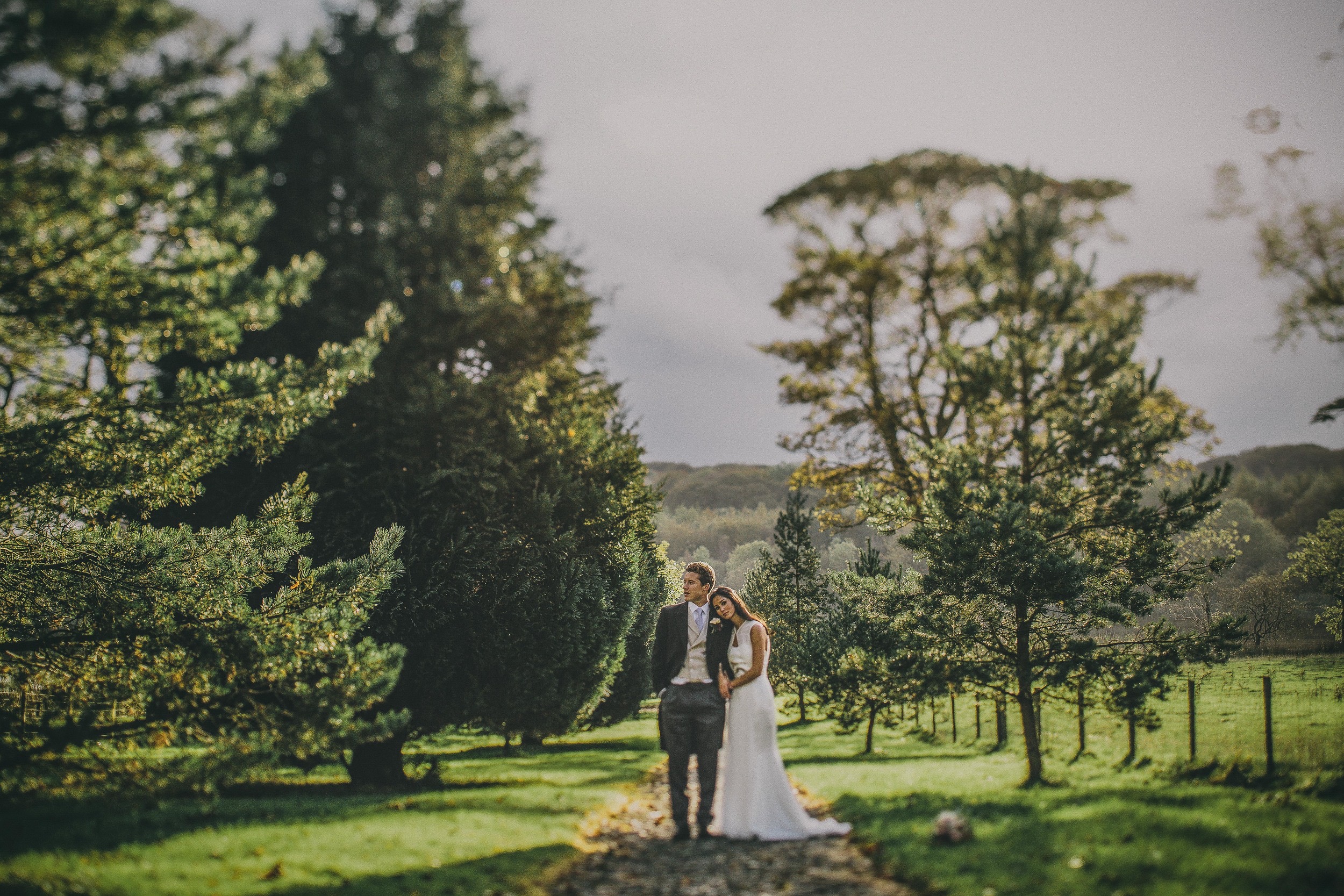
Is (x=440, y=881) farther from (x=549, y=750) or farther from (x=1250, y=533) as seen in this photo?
(x=1250, y=533)

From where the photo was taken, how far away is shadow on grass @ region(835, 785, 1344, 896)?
5.11 m

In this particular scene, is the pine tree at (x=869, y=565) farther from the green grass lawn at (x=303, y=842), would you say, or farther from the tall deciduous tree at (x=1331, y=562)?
the tall deciduous tree at (x=1331, y=562)

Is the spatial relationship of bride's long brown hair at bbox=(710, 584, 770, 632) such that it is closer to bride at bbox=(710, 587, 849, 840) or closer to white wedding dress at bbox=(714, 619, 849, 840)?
bride at bbox=(710, 587, 849, 840)

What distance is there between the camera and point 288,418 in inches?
344

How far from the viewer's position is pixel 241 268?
679 cm

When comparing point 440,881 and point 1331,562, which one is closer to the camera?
point 440,881

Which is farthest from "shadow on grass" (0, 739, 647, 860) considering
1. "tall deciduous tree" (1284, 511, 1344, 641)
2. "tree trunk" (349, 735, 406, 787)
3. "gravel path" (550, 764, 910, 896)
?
"tall deciduous tree" (1284, 511, 1344, 641)

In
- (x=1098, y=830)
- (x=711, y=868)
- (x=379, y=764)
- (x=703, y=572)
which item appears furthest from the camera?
(x=379, y=764)

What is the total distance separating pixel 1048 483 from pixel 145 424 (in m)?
11.6

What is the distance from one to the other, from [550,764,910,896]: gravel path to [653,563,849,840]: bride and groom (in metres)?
0.26

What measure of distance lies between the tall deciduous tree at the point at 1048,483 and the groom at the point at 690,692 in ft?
13.1

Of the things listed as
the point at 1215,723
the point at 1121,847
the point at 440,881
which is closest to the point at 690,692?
the point at 440,881

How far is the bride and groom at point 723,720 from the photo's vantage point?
7.34 meters

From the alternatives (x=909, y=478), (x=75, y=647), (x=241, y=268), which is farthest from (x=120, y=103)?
(x=909, y=478)
